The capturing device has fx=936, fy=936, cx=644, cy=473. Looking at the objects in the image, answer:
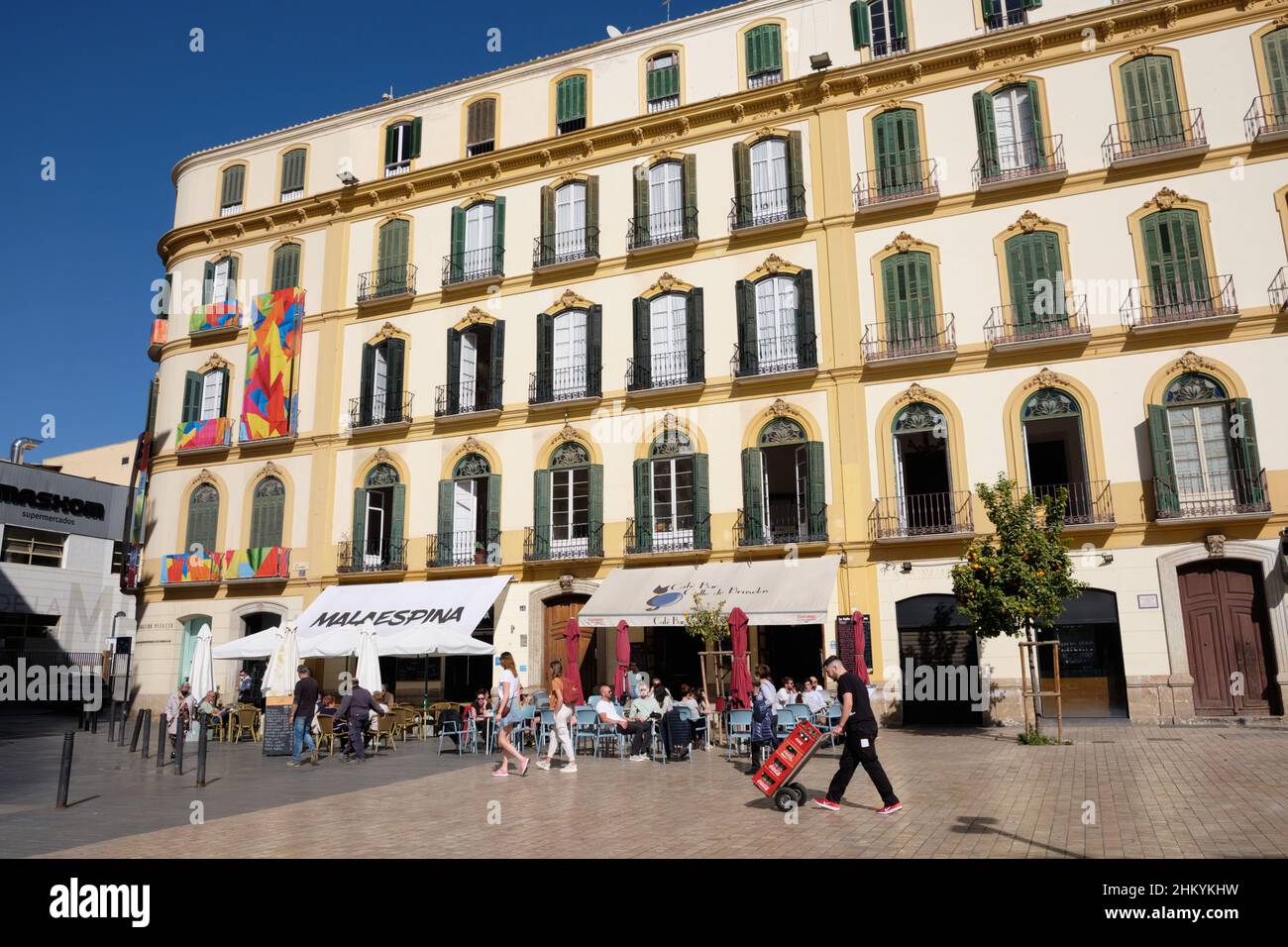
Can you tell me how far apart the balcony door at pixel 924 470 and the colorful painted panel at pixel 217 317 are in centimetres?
2143

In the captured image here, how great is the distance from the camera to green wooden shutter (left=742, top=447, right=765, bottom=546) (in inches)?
907

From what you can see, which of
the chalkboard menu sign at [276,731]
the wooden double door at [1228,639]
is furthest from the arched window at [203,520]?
the wooden double door at [1228,639]

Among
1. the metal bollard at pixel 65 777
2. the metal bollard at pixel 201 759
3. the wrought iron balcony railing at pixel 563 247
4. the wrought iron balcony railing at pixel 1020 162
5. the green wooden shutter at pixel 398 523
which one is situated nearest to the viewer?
the metal bollard at pixel 65 777

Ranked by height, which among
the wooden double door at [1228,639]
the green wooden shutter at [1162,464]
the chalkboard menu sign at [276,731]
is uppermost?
the green wooden shutter at [1162,464]

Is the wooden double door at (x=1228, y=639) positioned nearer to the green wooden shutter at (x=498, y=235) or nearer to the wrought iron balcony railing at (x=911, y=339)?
the wrought iron balcony railing at (x=911, y=339)

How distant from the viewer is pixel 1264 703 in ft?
62.4

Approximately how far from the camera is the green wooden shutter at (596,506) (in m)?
24.7

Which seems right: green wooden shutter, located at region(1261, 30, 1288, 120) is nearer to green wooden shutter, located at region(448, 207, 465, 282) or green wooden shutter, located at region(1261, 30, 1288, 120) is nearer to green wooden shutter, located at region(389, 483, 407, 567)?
green wooden shutter, located at region(448, 207, 465, 282)

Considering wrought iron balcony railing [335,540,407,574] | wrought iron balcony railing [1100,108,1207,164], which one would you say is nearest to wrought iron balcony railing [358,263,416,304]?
wrought iron balcony railing [335,540,407,574]

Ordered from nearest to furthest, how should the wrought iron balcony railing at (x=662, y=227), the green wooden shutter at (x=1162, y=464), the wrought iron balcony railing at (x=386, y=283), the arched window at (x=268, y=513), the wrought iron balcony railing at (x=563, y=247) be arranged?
1. the green wooden shutter at (x=1162, y=464)
2. the wrought iron balcony railing at (x=662, y=227)
3. the wrought iron balcony railing at (x=563, y=247)
4. the wrought iron balcony railing at (x=386, y=283)
5. the arched window at (x=268, y=513)

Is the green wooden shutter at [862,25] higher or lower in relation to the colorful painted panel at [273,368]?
higher

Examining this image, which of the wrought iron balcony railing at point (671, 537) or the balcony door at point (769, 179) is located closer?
the wrought iron balcony railing at point (671, 537)

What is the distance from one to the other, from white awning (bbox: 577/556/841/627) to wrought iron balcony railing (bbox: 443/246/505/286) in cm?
996

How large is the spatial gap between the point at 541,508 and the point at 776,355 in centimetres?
748
